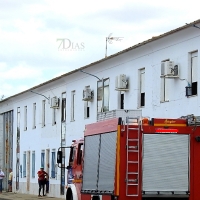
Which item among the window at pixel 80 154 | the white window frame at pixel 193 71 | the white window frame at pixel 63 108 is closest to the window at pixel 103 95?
the white window frame at pixel 63 108

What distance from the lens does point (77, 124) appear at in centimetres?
4225

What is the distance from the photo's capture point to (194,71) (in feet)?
93.4

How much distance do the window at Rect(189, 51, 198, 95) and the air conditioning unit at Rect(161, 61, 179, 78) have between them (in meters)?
0.83

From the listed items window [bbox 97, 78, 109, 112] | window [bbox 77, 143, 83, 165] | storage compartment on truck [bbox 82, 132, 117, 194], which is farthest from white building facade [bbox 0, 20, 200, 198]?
storage compartment on truck [bbox 82, 132, 117, 194]

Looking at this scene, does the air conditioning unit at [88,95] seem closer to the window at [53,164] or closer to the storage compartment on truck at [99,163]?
the window at [53,164]

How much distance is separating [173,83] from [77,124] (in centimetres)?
1317

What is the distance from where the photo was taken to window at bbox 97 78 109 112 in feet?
123

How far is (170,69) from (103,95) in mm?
9054

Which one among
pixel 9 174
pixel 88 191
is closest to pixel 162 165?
pixel 88 191

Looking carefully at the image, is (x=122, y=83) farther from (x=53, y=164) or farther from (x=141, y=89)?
(x=53, y=164)

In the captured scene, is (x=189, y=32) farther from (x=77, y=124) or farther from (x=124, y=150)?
(x=77, y=124)

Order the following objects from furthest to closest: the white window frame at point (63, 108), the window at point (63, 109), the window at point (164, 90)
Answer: the window at point (63, 109) < the white window frame at point (63, 108) < the window at point (164, 90)

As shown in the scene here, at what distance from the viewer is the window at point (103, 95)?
37.5 metres

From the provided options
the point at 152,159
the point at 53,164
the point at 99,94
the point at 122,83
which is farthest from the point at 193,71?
the point at 53,164
